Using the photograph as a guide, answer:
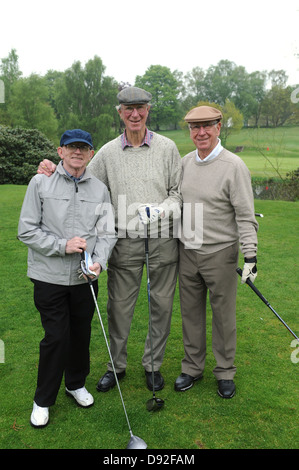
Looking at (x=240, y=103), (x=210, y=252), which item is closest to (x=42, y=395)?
(x=210, y=252)

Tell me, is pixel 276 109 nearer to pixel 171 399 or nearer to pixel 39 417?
pixel 171 399

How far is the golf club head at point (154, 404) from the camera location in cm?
308

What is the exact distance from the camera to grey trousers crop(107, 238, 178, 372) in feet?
10.8

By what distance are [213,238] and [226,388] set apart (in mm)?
1174

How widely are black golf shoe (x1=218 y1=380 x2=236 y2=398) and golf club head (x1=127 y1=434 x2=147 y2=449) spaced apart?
862 millimetres

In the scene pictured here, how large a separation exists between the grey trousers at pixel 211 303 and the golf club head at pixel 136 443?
3.02 feet

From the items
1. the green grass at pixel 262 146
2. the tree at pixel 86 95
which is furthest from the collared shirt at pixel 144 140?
the tree at pixel 86 95

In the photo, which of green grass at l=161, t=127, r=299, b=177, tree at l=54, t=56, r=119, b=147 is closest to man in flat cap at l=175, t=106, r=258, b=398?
green grass at l=161, t=127, r=299, b=177

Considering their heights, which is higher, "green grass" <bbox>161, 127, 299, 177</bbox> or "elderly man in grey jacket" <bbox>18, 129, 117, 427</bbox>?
"elderly man in grey jacket" <bbox>18, 129, 117, 427</bbox>

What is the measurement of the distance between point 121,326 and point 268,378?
1309mm

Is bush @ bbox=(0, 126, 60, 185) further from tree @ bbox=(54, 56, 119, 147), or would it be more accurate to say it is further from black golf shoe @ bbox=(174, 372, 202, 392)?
tree @ bbox=(54, 56, 119, 147)

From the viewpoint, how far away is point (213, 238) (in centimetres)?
317

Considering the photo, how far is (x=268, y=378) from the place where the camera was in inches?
141
